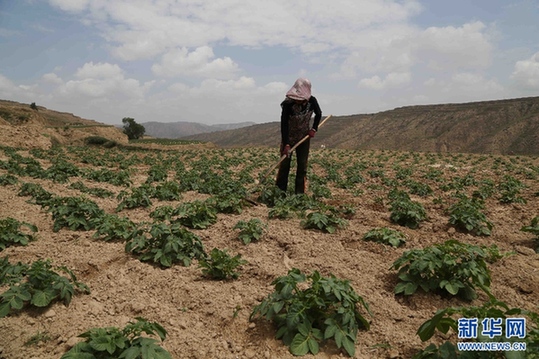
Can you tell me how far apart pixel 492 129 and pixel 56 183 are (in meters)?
74.3

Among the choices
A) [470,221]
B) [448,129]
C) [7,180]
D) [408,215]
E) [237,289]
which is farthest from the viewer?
[448,129]

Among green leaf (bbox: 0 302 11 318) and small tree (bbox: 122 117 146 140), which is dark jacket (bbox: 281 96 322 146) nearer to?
green leaf (bbox: 0 302 11 318)

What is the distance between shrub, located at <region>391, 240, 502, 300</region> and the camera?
2.93m

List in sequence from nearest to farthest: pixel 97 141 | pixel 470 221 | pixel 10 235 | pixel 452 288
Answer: pixel 452 288
pixel 10 235
pixel 470 221
pixel 97 141

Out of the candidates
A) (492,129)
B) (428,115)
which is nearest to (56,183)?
(492,129)

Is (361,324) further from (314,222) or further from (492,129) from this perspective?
(492,129)

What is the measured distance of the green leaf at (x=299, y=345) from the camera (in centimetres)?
234

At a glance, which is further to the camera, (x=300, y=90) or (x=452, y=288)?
(x=300, y=90)

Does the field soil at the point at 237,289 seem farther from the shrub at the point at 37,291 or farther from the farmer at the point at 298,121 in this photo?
the farmer at the point at 298,121

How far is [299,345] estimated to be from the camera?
2.38 metres

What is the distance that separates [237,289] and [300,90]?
406cm

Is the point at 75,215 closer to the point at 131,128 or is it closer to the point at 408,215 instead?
the point at 408,215

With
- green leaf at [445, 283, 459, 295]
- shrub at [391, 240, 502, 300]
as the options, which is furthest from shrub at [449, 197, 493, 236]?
green leaf at [445, 283, 459, 295]

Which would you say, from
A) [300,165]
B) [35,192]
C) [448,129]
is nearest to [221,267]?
[300,165]
